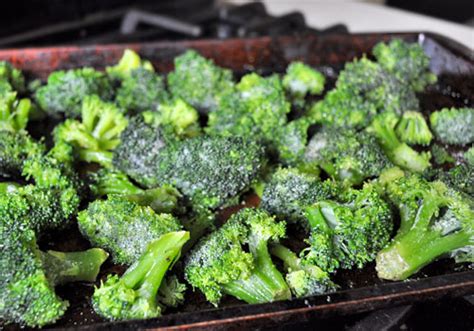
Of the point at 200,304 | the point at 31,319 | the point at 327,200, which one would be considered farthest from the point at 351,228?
the point at 31,319

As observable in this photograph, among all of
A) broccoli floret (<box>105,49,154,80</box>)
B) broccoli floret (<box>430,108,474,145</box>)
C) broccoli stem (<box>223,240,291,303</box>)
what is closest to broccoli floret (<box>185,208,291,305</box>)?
broccoli stem (<box>223,240,291,303</box>)

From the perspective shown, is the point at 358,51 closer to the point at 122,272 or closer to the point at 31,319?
the point at 122,272

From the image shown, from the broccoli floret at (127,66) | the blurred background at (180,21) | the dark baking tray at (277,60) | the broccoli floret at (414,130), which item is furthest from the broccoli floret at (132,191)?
the blurred background at (180,21)

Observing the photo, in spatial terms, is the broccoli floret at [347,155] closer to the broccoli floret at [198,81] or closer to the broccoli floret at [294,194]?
the broccoli floret at [294,194]

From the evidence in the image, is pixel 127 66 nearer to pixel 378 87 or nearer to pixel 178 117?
pixel 178 117

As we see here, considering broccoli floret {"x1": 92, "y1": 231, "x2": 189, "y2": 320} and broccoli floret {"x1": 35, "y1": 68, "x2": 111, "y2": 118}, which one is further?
broccoli floret {"x1": 35, "y1": 68, "x2": 111, "y2": 118}

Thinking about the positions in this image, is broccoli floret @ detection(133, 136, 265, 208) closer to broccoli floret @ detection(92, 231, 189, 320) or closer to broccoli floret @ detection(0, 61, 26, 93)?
broccoli floret @ detection(92, 231, 189, 320)
